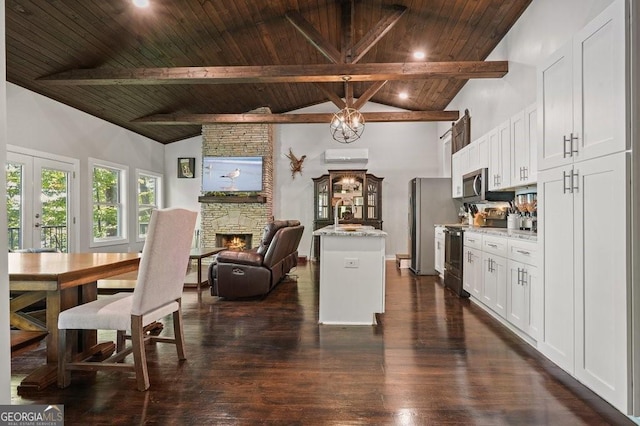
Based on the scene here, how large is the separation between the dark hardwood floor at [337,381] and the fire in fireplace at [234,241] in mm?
4527

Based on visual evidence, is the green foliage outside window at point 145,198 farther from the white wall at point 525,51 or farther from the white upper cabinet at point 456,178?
the white wall at point 525,51

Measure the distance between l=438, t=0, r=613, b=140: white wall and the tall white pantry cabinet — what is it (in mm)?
954

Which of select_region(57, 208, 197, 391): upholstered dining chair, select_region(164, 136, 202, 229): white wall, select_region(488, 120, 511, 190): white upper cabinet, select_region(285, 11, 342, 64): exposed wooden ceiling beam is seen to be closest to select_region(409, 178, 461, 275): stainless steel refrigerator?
select_region(488, 120, 511, 190): white upper cabinet

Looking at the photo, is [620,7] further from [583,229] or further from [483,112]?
[483,112]

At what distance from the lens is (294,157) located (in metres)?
8.65

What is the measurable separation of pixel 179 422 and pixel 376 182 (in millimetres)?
6886

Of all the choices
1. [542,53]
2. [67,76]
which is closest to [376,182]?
[542,53]

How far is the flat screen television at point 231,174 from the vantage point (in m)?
7.93

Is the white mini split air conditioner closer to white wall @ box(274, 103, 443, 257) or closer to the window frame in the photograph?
white wall @ box(274, 103, 443, 257)

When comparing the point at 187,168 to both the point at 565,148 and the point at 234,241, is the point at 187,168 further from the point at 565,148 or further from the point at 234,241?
the point at 565,148

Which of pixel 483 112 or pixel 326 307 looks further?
pixel 483 112

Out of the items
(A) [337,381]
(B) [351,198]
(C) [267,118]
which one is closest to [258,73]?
(C) [267,118]

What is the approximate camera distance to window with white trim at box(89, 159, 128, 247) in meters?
6.67

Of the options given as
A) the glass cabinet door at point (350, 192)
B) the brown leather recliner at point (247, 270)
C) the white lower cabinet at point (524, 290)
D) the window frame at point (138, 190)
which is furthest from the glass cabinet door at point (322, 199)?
the white lower cabinet at point (524, 290)
